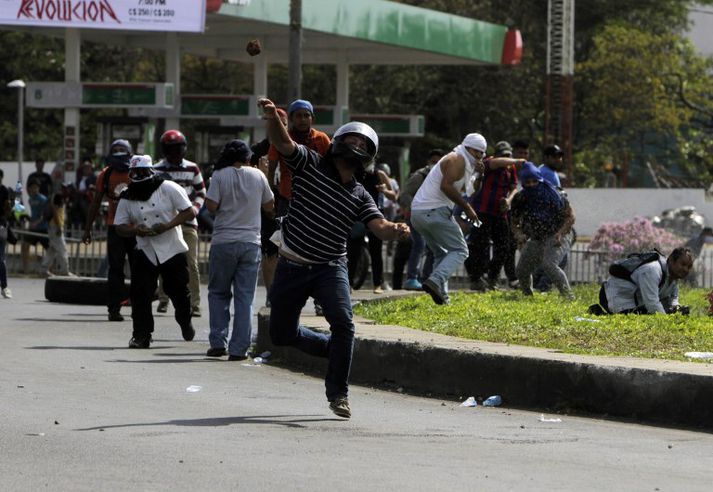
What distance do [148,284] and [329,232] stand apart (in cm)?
445

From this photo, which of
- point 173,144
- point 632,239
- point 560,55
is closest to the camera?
point 173,144

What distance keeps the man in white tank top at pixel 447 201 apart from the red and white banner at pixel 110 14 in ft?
49.0

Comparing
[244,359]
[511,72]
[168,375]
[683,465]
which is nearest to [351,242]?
[244,359]

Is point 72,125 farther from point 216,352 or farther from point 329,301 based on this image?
point 329,301

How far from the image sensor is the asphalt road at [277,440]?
735 cm

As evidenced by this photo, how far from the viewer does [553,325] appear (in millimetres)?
12445

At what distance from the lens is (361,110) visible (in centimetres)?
4962

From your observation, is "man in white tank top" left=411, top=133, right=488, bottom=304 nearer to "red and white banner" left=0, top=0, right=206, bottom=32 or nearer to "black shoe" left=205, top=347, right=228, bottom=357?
"black shoe" left=205, top=347, right=228, bottom=357

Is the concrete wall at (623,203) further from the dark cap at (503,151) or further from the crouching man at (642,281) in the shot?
the crouching man at (642,281)

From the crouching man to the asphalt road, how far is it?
2.84 metres

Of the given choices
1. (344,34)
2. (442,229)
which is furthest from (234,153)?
(344,34)

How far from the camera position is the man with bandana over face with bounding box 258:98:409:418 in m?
9.39

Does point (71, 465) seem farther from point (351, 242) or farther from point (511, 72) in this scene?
point (511, 72)

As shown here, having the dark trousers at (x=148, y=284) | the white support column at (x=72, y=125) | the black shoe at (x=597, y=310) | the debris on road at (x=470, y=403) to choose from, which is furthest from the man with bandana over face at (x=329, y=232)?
the white support column at (x=72, y=125)
